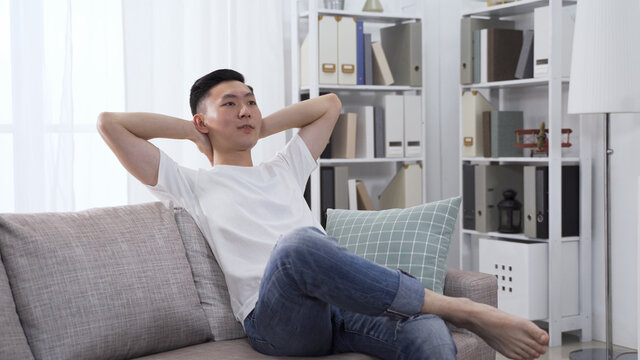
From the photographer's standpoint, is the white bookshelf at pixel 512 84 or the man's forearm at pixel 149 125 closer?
the man's forearm at pixel 149 125

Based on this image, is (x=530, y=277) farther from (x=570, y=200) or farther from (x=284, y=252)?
(x=284, y=252)

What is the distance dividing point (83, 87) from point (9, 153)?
1.36ft

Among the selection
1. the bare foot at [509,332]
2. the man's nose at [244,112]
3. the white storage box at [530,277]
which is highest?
Answer: the man's nose at [244,112]

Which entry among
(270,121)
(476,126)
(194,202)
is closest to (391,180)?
(476,126)

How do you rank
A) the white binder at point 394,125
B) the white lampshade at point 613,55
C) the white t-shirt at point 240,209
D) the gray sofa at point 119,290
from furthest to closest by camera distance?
1. the white binder at point 394,125
2. the white lampshade at point 613,55
3. the white t-shirt at point 240,209
4. the gray sofa at point 119,290

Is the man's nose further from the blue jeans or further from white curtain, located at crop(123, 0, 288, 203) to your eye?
white curtain, located at crop(123, 0, 288, 203)

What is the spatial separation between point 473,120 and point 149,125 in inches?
81.7

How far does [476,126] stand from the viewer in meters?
3.80

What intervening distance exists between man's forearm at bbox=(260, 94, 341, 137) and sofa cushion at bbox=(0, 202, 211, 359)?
0.56 m

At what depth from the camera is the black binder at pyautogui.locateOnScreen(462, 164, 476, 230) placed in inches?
151

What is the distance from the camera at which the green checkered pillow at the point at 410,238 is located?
2.16 metres

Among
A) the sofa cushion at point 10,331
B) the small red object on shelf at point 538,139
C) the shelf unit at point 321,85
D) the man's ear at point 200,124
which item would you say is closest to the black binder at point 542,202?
the small red object on shelf at point 538,139

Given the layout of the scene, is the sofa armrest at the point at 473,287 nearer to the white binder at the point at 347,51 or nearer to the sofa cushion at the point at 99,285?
the sofa cushion at the point at 99,285

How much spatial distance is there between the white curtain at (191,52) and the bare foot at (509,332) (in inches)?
76.6
